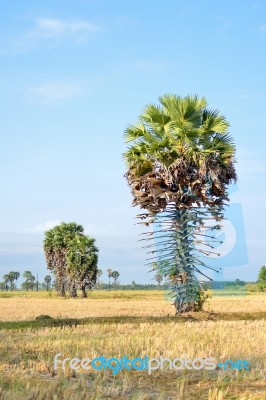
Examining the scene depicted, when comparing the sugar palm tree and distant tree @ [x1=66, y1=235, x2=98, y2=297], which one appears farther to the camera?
the sugar palm tree

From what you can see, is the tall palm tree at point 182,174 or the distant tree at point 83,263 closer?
the tall palm tree at point 182,174

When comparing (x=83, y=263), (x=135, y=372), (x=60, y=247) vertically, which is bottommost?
(x=135, y=372)

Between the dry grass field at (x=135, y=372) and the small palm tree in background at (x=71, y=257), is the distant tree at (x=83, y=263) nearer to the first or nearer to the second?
the small palm tree in background at (x=71, y=257)

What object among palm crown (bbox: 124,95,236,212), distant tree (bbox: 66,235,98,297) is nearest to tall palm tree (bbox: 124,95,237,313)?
palm crown (bbox: 124,95,236,212)

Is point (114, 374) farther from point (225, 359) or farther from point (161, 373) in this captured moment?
point (225, 359)

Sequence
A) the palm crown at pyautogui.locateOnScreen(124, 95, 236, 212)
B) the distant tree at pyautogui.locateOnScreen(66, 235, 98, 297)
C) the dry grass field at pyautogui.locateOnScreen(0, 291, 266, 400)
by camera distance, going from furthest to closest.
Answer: the distant tree at pyautogui.locateOnScreen(66, 235, 98, 297) < the palm crown at pyautogui.locateOnScreen(124, 95, 236, 212) < the dry grass field at pyautogui.locateOnScreen(0, 291, 266, 400)

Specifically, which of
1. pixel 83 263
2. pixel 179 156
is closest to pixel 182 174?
pixel 179 156

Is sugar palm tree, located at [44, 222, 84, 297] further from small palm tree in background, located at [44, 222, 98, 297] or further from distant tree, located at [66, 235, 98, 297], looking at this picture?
distant tree, located at [66, 235, 98, 297]

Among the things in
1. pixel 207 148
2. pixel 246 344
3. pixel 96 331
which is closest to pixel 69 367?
pixel 246 344

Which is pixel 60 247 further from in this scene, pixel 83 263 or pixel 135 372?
pixel 135 372

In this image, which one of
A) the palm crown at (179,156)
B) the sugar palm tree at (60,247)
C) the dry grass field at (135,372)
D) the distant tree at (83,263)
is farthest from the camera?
the sugar palm tree at (60,247)

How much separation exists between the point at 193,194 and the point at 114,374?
51.9 ft

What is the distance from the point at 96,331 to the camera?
17.1m

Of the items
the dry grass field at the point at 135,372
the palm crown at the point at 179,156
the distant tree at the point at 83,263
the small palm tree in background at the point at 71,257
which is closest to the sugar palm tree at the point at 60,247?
the small palm tree in background at the point at 71,257
